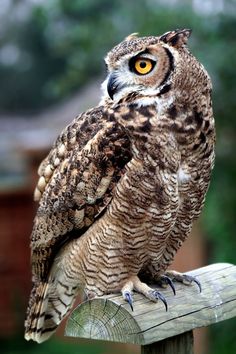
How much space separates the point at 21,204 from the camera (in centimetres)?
985

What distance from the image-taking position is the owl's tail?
3451mm

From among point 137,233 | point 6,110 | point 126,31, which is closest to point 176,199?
point 137,233

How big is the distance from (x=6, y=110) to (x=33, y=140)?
23.4 ft

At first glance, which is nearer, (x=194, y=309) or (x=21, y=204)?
(x=194, y=309)

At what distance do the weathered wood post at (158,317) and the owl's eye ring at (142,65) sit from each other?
808 millimetres

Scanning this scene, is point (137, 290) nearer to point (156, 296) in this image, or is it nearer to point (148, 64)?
point (156, 296)

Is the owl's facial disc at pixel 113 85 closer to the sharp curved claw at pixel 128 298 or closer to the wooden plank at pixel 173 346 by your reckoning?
the sharp curved claw at pixel 128 298

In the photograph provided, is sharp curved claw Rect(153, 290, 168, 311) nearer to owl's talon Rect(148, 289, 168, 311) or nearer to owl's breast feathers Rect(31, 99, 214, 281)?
owl's talon Rect(148, 289, 168, 311)

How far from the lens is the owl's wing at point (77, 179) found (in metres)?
2.98

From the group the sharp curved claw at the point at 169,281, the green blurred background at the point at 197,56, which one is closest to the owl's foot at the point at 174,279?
the sharp curved claw at the point at 169,281

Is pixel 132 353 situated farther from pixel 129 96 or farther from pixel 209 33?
pixel 129 96

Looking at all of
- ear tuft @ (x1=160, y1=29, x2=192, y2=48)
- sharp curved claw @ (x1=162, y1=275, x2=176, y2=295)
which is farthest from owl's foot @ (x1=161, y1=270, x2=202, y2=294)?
ear tuft @ (x1=160, y1=29, x2=192, y2=48)

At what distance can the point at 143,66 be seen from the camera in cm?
288

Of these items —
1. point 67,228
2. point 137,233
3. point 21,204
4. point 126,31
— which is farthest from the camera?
Answer: point 21,204
